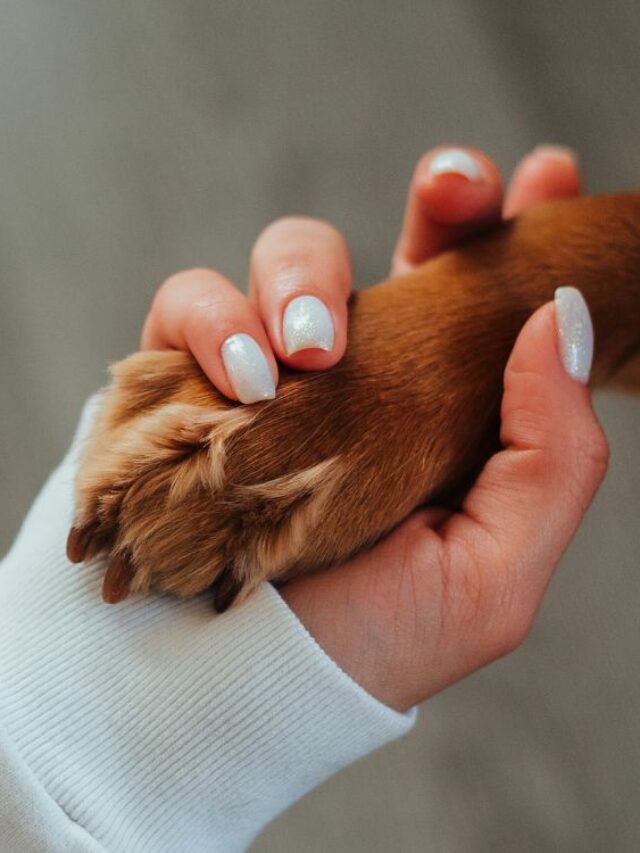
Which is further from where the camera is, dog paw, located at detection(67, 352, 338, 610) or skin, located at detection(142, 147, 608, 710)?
skin, located at detection(142, 147, 608, 710)

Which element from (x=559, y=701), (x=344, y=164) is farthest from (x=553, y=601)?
(x=344, y=164)

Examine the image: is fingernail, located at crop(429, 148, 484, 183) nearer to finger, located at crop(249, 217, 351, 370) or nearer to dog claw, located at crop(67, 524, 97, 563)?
finger, located at crop(249, 217, 351, 370)

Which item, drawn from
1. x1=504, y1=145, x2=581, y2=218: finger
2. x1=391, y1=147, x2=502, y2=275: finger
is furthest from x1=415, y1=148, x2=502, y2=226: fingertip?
x1=504, y1=145, x2=581, y2=218: finger

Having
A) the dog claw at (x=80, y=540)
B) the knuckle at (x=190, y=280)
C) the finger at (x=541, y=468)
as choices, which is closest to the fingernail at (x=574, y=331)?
the finger at (x=541, y=468)

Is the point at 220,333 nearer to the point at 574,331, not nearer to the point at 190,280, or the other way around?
A: the point at 190,280

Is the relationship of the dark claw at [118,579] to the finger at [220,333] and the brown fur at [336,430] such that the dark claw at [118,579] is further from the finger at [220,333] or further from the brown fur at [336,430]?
the finger at [220,333]

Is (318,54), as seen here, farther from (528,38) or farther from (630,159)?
(630,159)

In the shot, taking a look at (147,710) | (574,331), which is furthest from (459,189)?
(147,710)
